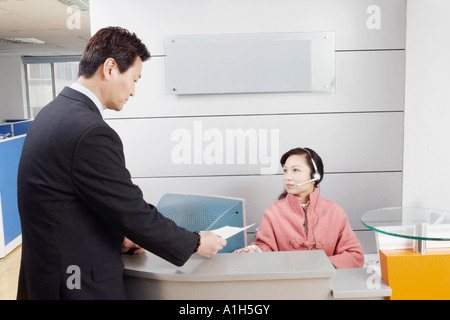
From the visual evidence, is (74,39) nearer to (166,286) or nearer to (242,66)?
(242,66)

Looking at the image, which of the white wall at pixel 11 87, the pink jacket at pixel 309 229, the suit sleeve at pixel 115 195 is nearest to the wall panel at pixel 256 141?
the pink jacket at pixel 309 229

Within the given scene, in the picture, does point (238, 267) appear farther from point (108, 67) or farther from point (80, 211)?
point (108, 67)

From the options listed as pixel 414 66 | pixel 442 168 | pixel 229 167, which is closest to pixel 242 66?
pixel 229 167

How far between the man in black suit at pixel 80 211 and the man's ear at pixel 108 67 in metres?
0.11

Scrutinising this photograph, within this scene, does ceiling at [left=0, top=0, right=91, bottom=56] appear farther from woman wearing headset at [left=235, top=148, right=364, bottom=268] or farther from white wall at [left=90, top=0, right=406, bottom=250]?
woman wearing headset at [left=235, top=148, right=364, bottom=268]

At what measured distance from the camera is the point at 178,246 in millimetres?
1146

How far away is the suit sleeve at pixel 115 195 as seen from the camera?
42.3 inches

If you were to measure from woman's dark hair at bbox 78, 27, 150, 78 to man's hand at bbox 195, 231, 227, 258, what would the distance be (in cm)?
57

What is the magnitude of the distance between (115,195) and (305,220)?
1232 mm

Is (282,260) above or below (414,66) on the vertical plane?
below

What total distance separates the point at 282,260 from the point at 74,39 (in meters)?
7.70

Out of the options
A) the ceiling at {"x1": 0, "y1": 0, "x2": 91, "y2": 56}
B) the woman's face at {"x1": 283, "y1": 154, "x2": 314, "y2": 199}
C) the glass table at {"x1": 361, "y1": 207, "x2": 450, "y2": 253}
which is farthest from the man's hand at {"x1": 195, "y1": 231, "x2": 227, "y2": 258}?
the ceiling at {"x1": 0, "y1": 0, "x2": 91, "y2": 56}

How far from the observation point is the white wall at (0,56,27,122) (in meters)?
10.1

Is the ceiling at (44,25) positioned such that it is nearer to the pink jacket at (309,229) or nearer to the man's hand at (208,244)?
the pink jacket at (309,229)
